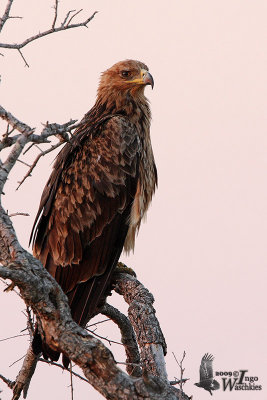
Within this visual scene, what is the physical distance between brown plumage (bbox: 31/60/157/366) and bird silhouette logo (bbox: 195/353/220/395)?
129 cm

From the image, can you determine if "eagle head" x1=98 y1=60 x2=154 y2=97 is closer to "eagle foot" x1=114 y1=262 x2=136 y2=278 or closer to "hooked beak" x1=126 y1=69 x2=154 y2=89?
"hooked beak" x1=126 y1=69 x2=154 y2=89

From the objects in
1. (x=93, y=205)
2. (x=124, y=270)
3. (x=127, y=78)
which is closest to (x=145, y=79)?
(x=127, y=78)

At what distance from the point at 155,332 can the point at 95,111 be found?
119 inches

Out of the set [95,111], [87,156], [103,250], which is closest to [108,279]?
[103,250]

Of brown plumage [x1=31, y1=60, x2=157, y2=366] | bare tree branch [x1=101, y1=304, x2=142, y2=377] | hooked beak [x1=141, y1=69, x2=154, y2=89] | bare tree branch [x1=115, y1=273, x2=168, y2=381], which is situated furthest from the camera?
hooked beak [x1=141, y1=69, x2=154, y2=89]

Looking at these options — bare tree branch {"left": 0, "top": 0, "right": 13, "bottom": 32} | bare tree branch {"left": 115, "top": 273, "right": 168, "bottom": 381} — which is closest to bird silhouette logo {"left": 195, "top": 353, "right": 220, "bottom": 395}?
bare tree branch {"left": 115, "top": 273, "right": 168, "bottom": 381}

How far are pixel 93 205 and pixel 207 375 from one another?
202cm

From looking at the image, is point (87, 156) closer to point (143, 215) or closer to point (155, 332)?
point (143, 215)

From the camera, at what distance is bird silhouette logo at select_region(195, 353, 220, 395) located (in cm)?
436

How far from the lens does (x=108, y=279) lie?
543cm

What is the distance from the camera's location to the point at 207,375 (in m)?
4.43

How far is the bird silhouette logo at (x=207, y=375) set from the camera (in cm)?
436

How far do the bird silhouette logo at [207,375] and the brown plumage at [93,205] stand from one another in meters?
1.29

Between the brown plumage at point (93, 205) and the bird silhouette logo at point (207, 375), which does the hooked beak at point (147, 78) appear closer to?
the brown plumage at point (93, 205)
